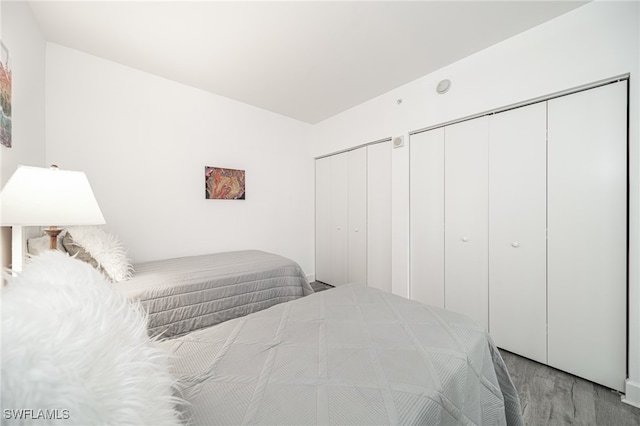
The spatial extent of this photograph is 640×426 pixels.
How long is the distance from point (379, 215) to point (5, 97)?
326 cm

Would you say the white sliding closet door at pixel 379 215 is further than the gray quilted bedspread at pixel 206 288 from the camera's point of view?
Yes

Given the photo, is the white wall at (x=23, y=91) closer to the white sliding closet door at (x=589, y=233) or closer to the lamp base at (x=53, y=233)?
the lamp base at (x=53, y=233)

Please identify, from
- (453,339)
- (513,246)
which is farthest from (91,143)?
(513,246)

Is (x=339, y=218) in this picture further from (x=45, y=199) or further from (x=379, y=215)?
(x=45, y=199)

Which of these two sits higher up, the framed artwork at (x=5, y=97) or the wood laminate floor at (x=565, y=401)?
the framed artwork at (x=5, y=97)

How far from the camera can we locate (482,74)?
229 cm

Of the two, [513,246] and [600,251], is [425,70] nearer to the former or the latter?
[513,246]

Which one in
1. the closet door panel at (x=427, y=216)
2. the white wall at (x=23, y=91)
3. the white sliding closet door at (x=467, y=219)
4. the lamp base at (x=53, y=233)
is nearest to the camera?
the lamp base at (x=53, y=233)

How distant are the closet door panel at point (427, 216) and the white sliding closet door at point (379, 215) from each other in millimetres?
348

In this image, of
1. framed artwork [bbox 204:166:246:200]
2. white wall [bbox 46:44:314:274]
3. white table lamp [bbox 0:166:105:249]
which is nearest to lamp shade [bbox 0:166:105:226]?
white table lamp [bbox 0:166:105:249]

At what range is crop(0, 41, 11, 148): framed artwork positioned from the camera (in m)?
1.32

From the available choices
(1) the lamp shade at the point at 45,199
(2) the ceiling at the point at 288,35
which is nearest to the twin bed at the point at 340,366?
(1) the lamp shade at the point at 45,199

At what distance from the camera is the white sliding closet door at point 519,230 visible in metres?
2.02

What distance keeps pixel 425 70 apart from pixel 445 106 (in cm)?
46
